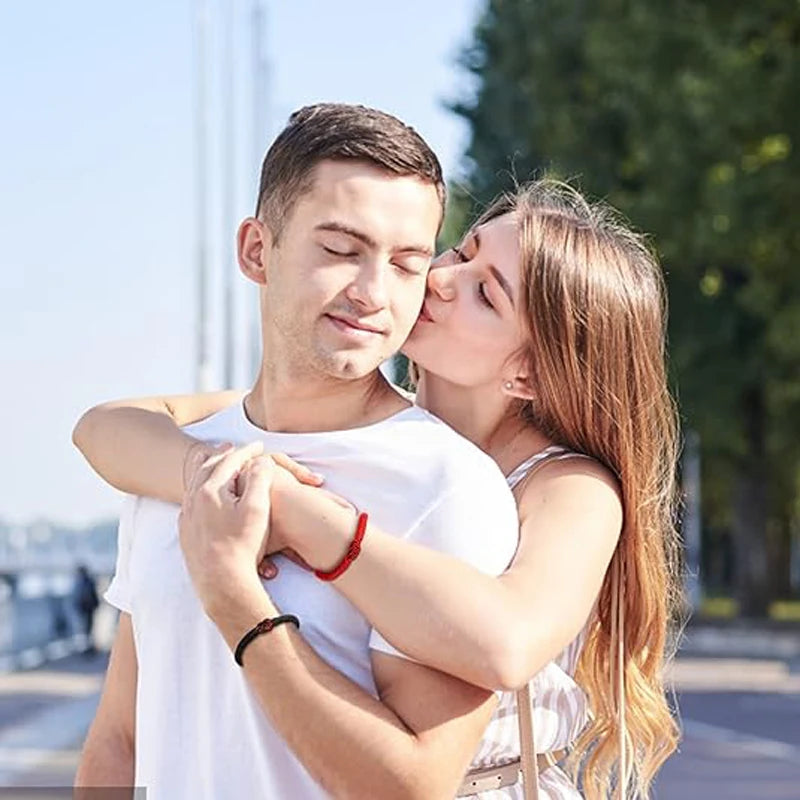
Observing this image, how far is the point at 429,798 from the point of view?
8.45 ft

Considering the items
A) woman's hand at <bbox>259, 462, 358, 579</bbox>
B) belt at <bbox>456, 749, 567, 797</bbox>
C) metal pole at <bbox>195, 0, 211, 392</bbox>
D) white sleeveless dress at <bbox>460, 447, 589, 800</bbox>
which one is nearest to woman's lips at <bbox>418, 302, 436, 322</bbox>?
white sleeveless dress at <bbox>460, 447, 589, 800</bbox>

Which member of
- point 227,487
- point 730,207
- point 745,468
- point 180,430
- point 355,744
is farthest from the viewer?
point 745,468

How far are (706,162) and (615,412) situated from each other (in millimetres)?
36132

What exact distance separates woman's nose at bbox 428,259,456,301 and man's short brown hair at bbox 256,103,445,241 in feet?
1.04

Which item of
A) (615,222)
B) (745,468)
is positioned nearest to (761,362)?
(745,468)

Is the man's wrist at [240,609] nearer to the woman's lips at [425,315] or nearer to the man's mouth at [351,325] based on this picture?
the man's mouth at [351,325]

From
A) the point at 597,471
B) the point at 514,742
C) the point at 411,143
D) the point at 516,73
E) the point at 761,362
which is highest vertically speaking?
the point at 411,143

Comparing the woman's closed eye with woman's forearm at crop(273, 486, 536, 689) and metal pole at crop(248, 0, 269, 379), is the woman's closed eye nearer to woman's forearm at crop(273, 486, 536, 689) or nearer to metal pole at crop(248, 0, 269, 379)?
woman's forearm at crop(273, 486, 536, 689)

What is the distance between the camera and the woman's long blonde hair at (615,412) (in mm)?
A: 3105

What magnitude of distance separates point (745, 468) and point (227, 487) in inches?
1722

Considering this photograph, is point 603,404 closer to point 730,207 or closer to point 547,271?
point 547,271

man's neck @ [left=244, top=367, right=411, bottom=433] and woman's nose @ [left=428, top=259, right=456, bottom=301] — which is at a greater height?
woman's nose @ [left=428, top=259, right=456, bottom=301]

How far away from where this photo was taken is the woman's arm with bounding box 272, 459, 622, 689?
260 cm

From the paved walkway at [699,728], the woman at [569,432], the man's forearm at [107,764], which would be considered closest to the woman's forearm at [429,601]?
the woman at [569,432]
